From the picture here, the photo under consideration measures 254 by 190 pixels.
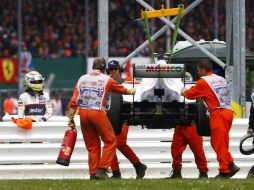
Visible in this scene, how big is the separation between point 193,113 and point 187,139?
1.34 ft

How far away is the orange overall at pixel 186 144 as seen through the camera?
14297 mm

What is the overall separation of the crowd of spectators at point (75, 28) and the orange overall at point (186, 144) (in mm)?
19073

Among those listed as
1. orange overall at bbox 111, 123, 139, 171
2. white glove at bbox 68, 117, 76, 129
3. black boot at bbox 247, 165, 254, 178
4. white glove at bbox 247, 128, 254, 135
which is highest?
white glove at bbox 68, 117, 76, 129

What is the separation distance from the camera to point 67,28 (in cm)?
3603

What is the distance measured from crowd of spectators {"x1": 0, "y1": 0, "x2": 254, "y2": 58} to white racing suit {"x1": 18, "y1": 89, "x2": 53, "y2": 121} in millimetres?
17514

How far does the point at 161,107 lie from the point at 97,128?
88cm

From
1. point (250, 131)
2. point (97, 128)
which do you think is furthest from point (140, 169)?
point (250, 131)

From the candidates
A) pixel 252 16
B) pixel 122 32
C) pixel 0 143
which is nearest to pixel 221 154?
pixel 0 143

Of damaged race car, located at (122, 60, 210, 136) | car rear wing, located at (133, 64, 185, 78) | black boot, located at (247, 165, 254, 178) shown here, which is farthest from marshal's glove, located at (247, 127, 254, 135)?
car rear wing, located at (133, 64, 185, 78)

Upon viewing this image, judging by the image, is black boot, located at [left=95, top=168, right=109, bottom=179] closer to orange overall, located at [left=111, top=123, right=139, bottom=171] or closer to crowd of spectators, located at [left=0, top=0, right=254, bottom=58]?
orange overall, located at [left=111, top=123, right=139, bottom=171]

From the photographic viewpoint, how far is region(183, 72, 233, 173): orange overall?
13.7 metres

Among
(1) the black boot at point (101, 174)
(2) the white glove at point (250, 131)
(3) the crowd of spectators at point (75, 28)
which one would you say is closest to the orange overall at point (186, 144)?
(2) the white glove at point (250, 131)

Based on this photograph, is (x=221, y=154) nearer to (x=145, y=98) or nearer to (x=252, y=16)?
(x=145, y=98)

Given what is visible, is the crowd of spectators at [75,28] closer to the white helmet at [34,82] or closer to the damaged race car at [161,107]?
the white helmet at [34,82]
